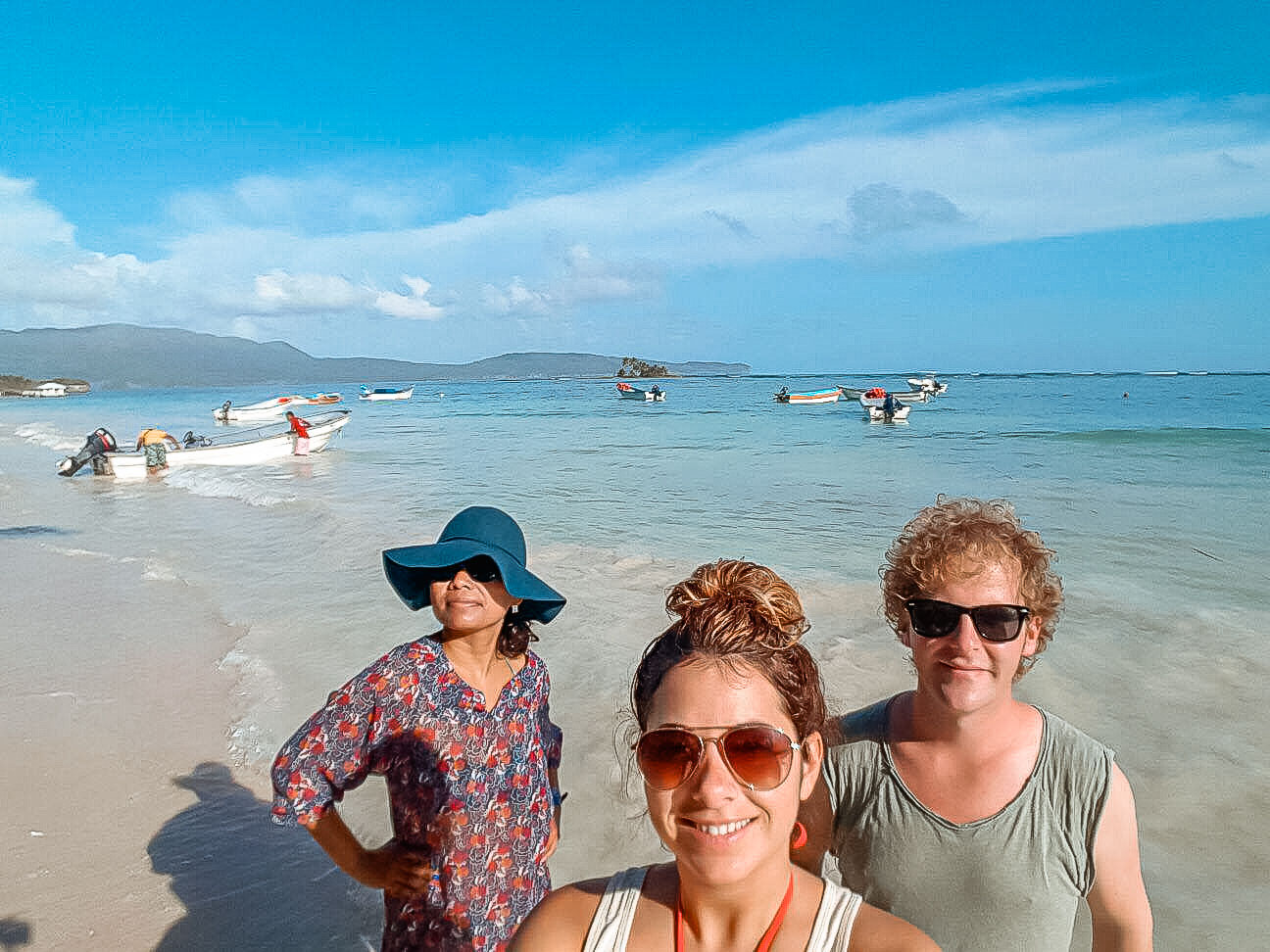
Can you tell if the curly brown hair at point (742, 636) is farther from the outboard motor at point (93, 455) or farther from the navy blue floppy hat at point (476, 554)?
the outboard motor at point (93, 455)

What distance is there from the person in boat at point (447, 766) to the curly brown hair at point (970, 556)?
42.7 inches

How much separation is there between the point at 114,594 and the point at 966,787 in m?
9.76

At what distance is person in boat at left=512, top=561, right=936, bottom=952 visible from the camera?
143cm

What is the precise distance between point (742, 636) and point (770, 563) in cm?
1011

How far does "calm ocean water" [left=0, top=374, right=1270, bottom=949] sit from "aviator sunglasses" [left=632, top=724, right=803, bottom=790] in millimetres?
1050

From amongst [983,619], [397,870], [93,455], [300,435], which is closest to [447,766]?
[397,870]

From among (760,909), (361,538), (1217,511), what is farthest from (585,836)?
(1217,511)

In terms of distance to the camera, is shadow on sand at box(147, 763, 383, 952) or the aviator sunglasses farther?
Answer: shadow on sand at box(147, 763, 383, 952)

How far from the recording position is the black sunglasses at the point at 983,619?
6.84 feet

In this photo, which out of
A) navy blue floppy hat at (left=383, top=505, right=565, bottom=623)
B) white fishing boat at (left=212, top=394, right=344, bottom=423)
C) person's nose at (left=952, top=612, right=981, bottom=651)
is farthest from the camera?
white fishing boat at (left=212, top=394, right=344, bottom=423)

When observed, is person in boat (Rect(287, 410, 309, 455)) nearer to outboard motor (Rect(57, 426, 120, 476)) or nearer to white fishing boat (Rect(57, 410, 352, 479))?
white fishing boat (Rect(57, 410, 352, 479))

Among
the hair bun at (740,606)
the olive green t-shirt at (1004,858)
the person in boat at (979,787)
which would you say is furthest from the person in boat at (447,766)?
the hair bun at (740,606)

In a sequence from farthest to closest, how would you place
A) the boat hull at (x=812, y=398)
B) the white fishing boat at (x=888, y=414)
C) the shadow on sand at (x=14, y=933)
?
the boat hull at (x=812, y=398) < the white fishing boat at (x=888, y=414) < the shadow on sand at (x=14, y=933)

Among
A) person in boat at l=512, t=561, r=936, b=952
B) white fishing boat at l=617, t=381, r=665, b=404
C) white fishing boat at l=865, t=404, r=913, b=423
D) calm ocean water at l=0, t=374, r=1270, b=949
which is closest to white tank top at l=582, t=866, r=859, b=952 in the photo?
person in boat at l=512, t=561, r=936, b=952
